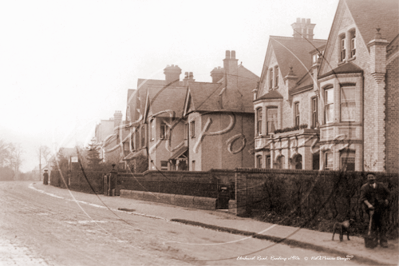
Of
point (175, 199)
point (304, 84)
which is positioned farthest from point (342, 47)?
point (175, 199)

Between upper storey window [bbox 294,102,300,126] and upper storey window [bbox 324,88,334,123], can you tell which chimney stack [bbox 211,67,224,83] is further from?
upper storey window [bbox 324,88,334,123]

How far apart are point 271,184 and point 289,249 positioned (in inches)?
233

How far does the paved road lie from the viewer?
895 centimetres

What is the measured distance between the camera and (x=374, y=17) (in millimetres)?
22703

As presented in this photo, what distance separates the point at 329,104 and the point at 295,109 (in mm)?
5058

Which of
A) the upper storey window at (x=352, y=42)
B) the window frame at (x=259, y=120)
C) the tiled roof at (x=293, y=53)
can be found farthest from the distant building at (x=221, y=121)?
the upper storey window at (x=352, y=42)

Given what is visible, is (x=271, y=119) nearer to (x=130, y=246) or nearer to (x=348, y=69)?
(x=348, y=69)

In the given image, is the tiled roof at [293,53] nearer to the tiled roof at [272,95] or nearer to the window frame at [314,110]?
the tiled roof at [272,95]

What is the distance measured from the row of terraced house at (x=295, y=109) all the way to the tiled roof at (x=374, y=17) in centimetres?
5

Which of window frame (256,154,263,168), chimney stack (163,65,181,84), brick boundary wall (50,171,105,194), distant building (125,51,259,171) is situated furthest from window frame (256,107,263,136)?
brick boundary wall (50,171,105,194)

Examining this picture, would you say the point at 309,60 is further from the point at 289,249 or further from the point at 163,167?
the point at 289,249

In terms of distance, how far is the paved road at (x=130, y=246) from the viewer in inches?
352

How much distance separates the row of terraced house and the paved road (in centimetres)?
256

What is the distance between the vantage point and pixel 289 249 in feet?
34.6
